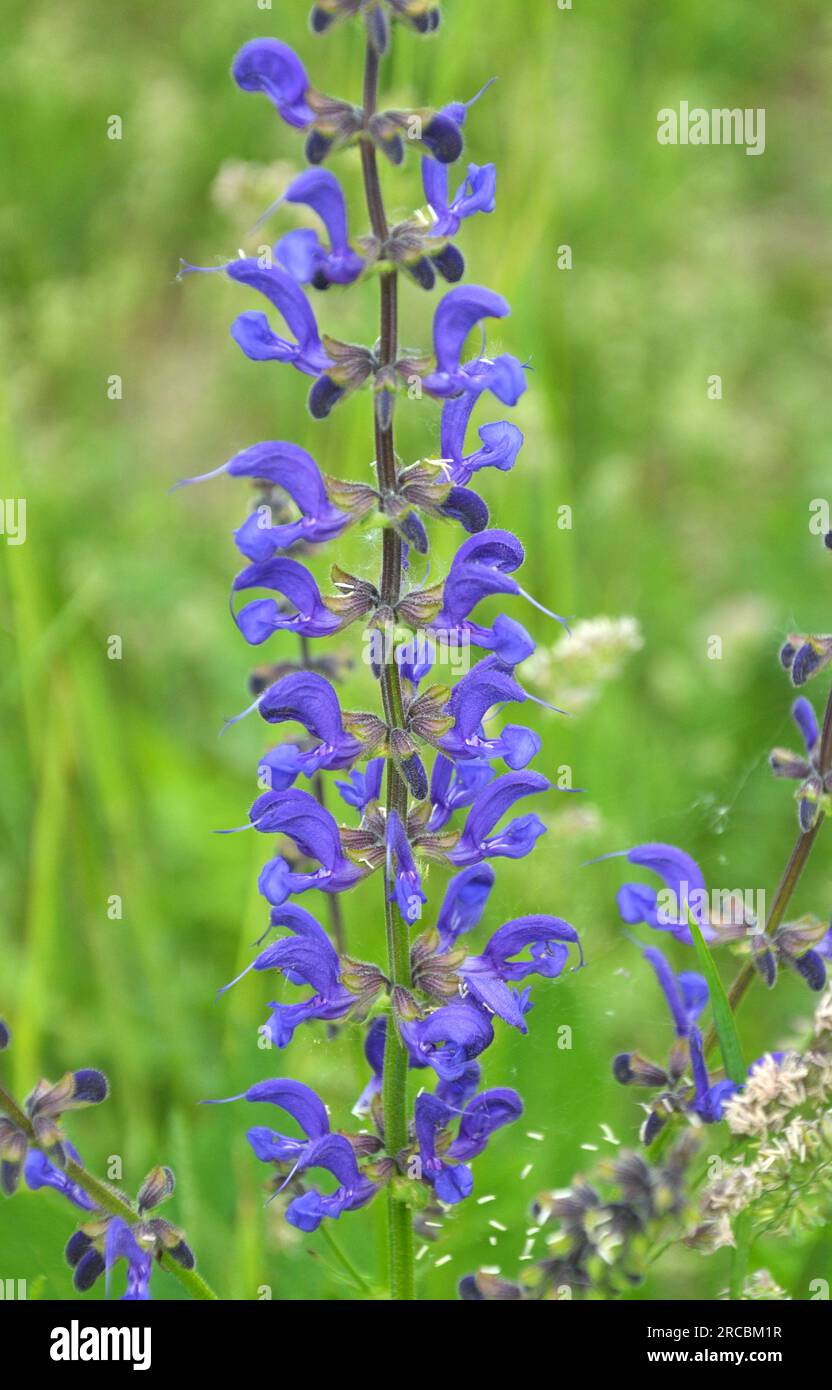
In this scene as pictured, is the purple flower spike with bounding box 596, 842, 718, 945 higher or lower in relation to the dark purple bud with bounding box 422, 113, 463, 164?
lower

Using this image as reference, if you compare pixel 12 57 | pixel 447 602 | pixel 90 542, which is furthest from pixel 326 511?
pixel 12 57

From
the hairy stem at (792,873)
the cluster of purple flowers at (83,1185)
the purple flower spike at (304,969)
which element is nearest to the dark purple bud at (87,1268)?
the cluster of purple flowers at (83,1185)

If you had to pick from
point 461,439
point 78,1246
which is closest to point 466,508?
point 461,439

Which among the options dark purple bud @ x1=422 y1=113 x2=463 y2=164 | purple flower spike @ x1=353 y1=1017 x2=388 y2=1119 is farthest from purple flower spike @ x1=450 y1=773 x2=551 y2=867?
dark purple bud @ x1=422 y1=113 x2=463 y2=164

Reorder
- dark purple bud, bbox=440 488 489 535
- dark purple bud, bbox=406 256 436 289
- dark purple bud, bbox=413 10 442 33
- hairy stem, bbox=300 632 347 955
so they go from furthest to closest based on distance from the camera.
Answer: hairy stem, bbox=300 632 347 955 < dark purple bud, bbox=440 488 489 535 < dark purple bud, bbox=406 256 436 289 < dark purple bud, bbox=413 10 442 33

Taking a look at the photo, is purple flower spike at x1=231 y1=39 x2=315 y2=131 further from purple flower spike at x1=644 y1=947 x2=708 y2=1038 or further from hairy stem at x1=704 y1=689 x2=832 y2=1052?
purple flower spike at x1=644 y1=947 x2=708 y2=1038

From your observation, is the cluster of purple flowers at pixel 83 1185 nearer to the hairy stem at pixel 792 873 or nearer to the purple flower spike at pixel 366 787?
the purple flower spike at pixel 366 787

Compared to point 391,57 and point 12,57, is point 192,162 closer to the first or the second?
point 12,57
